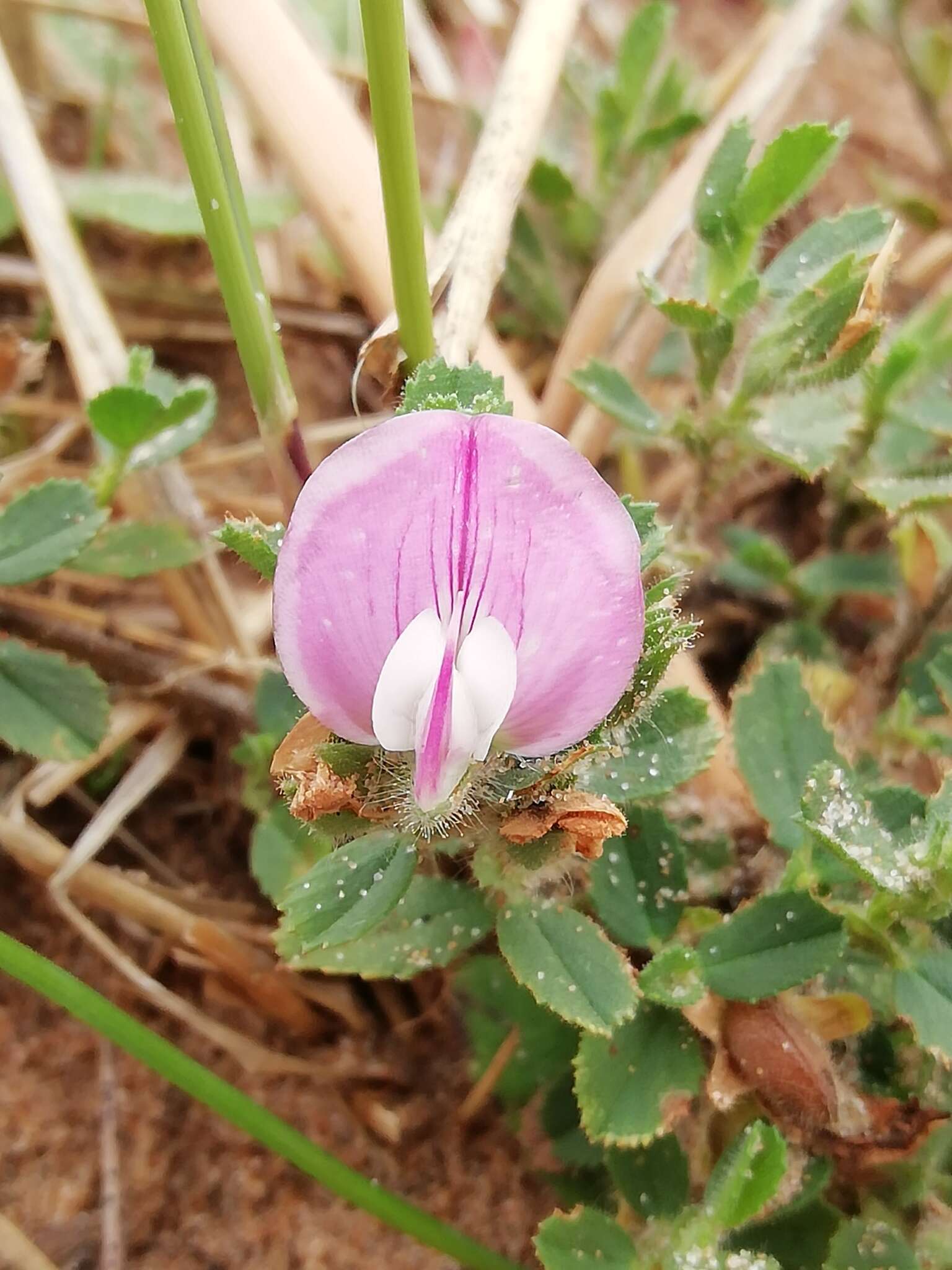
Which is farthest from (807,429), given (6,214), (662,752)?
(6,214)

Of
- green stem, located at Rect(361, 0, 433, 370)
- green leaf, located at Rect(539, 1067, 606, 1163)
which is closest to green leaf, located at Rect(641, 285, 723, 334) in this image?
green stem, located at Rect(361, 0, 433, 370)

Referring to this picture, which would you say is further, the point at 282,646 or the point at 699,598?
the point at 699,598

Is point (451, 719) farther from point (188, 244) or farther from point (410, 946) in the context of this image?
point (188, 244)

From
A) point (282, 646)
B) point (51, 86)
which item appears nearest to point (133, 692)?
point (282, 646)

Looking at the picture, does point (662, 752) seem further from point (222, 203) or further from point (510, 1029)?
point (222, 203)

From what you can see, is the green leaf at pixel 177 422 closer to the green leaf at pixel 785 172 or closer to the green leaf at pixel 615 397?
the green leaf at pixel 615 397

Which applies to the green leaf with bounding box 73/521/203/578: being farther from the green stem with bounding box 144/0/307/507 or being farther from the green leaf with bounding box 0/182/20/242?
the green leaf with bounding box 0/182/20/242
